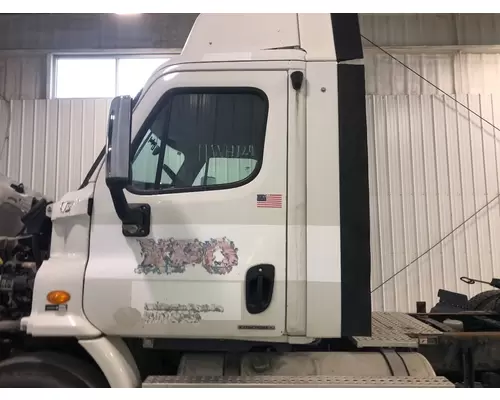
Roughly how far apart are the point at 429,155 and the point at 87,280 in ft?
21.2

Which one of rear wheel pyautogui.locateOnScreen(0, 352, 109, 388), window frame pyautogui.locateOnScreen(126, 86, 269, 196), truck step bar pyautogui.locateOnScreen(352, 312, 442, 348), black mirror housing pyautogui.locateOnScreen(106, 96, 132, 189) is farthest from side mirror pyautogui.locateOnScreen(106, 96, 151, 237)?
truck step bar pyautogui.locateOnScreen(352, 312, 442, 348)

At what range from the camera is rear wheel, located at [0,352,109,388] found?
2.26 meters

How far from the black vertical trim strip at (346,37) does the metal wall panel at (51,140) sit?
5.75m

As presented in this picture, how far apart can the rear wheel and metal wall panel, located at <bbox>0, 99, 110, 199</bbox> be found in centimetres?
543

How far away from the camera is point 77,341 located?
2.37m

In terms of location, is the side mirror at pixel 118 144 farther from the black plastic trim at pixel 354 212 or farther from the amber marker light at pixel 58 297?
the black plastic trim at pixel 354 212

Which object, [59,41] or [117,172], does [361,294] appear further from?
[59,41]

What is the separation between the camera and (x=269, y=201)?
2.26m

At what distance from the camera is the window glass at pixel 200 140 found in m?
2.35

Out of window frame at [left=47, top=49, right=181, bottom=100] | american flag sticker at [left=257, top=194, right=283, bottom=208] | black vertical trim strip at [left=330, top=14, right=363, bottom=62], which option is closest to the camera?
american flag sticker at [left=257, top=194, right=283, bottom=208]

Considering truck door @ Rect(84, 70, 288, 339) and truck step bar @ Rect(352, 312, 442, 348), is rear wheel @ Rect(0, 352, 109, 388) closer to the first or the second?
truck door @ Rect(84, 70, 288, 339)

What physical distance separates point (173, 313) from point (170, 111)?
1067mm

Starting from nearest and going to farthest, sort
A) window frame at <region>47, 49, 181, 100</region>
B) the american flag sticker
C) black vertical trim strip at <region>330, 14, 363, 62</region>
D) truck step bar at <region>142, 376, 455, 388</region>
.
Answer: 1. truck step bar at <region>142, 376, 455, 388</region>
2. the american flag sticker
3. black vertical trim strip at <region>330, 14, 363, 62</region>
4. window frame at <region>47, 49, 181, 100</region>

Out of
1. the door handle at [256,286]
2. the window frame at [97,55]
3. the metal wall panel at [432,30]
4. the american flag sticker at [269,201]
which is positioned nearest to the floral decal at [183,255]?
the door handle at [256,286]
